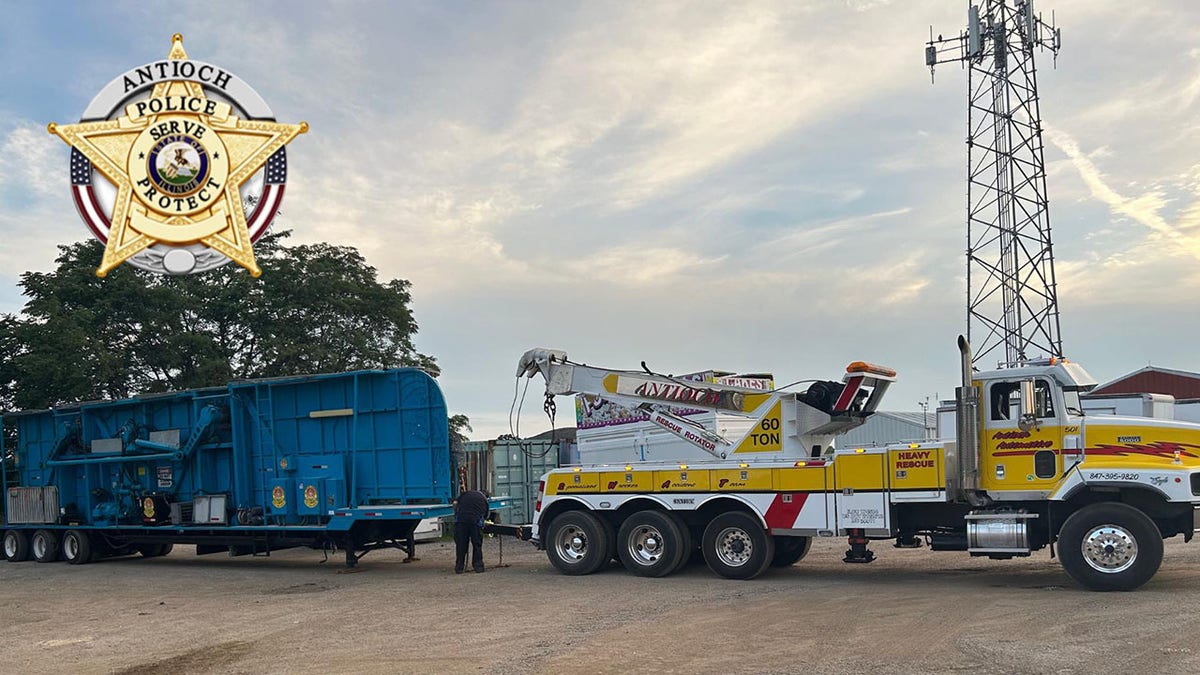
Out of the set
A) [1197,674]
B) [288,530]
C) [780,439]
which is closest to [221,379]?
[288,530]

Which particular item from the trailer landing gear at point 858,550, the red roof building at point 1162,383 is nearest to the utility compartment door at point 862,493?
the trailer landing gear at point 858,550

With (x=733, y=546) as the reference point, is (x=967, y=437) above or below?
above

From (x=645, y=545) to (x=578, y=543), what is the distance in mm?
1160

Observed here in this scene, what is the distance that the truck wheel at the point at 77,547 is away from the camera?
2183 centimetres

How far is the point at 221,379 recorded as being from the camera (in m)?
31.0

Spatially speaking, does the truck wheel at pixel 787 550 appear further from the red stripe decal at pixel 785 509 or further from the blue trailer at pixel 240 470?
the blue trailer at pixel 240 470

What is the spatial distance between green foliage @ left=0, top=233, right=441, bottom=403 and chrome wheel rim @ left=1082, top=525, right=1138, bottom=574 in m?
21.8

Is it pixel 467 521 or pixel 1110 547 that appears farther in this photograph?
pixel 467 521

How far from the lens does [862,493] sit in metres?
14.5

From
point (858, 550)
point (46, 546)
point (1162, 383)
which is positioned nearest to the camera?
point (858, 550)

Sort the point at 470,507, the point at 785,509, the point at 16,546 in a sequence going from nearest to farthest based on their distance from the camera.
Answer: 1. the point at 785,509
2. the point at 470,507
3. the point at 16,546

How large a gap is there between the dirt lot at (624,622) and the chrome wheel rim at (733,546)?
334 mm

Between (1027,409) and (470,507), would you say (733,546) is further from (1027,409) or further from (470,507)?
(470,507)

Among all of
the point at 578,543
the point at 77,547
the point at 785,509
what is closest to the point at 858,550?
the point at 785,509
